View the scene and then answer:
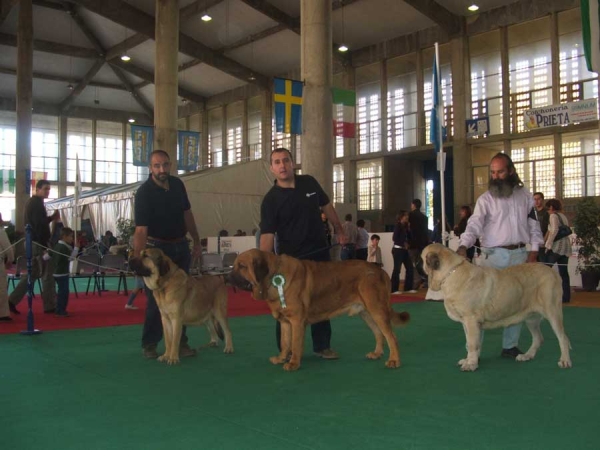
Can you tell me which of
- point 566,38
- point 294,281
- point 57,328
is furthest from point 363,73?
point 294,281

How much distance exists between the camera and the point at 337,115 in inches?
1164

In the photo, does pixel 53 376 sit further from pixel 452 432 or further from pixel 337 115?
pixel 337 115

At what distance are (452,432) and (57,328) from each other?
6436 millimetres

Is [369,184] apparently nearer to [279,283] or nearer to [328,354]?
[328,354]

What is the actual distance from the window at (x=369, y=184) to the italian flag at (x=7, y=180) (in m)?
22.6

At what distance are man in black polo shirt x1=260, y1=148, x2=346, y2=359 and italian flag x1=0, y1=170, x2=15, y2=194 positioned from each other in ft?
120

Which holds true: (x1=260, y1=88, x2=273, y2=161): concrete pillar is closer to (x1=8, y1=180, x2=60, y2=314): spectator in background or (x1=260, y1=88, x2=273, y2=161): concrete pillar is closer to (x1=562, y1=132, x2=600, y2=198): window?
(x1=562, y1=132, x2=600, y2=198): window

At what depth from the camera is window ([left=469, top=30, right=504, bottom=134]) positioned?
24.0m

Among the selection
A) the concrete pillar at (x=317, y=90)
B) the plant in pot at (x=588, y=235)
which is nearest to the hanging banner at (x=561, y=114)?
the plant in pot at (x=588, y=235)

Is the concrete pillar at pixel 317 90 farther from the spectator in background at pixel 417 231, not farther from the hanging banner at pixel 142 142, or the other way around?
the hanging banner at pixel 142 142

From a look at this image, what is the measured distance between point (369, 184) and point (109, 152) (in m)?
21.3

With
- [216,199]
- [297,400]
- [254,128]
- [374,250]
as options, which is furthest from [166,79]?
[297,400]

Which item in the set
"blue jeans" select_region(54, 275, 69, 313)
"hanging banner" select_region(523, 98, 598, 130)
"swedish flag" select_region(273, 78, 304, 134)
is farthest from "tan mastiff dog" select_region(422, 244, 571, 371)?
"hanging banner" select_region(523, 98, 598, 130)

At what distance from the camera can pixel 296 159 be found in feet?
107
